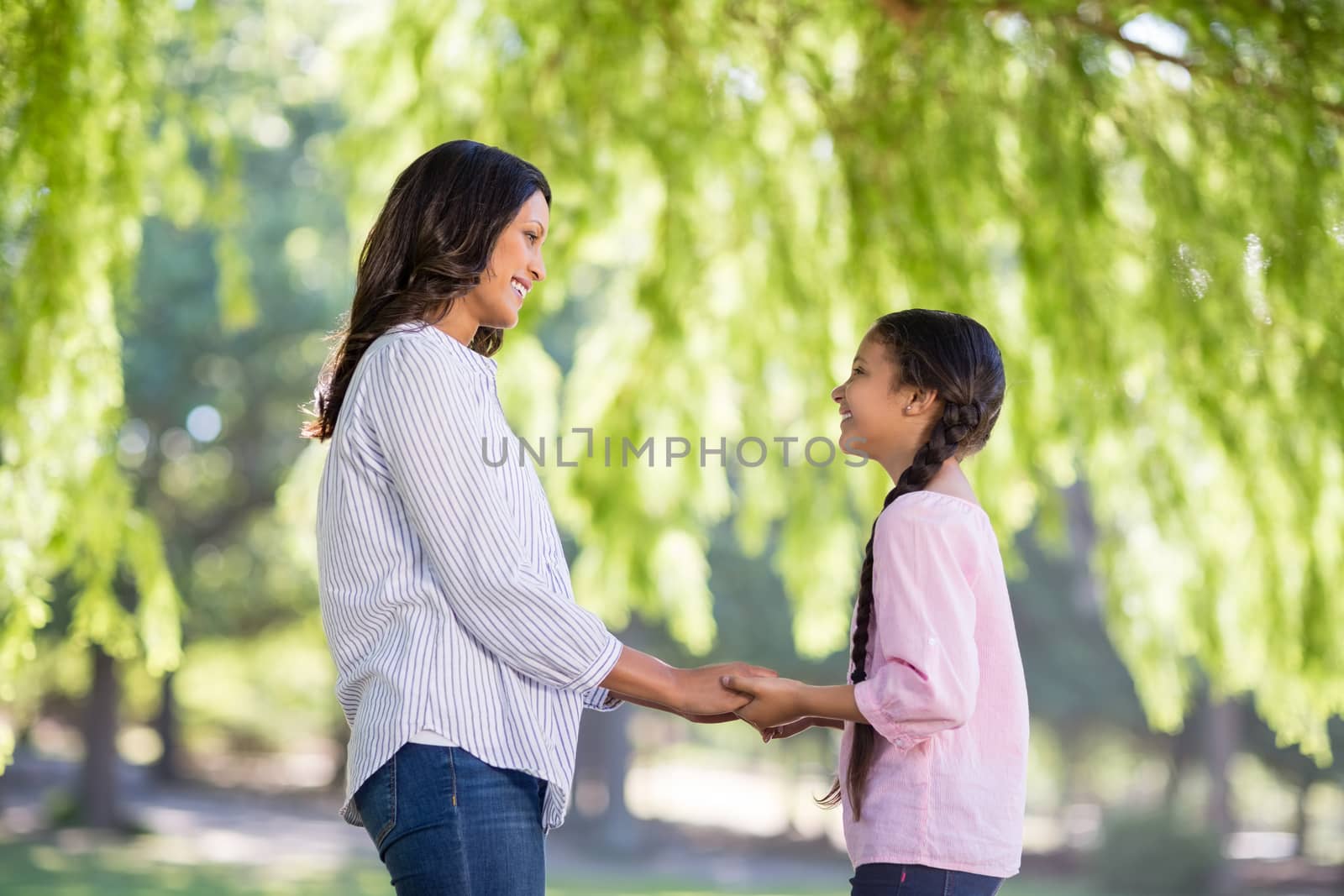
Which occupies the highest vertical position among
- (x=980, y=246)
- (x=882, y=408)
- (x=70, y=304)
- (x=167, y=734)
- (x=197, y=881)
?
(x=980, y=246)

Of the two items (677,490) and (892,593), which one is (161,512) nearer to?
(677,490)

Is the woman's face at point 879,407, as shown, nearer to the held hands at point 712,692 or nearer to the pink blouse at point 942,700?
the pink blouse at point 942,700

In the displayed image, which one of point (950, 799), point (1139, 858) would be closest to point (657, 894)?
point (1139, 858)

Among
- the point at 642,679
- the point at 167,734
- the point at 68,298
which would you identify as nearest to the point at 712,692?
the point at 642,679

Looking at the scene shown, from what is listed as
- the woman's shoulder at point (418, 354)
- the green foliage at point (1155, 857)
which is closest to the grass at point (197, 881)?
the green foliage at point (1155, 857)

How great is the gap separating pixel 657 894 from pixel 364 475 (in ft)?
41.2

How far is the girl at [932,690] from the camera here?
1852mm

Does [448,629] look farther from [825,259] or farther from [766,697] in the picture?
[825,259]

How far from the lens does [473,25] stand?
5070 millimetres

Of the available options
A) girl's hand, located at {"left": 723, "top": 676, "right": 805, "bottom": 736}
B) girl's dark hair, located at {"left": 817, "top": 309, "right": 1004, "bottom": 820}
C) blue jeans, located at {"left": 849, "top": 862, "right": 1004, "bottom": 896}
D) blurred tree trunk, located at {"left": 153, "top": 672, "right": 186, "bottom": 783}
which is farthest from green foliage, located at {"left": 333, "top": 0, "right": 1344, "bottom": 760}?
blurred tree trunk, located at {"left": 153, "top": 672, "right": 186, "bottom": 783}

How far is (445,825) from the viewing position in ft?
5.47

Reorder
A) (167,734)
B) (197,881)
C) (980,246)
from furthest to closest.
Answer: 1. (167,734)
2. (197,881)
3. (980,246)

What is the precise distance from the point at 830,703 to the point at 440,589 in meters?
0.60

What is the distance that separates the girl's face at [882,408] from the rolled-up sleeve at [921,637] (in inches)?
9.4
